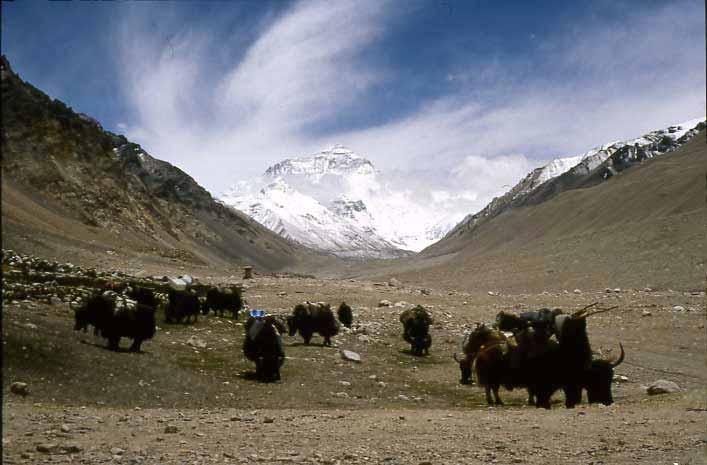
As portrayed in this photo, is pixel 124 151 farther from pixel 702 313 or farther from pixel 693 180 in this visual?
pixel 702 313

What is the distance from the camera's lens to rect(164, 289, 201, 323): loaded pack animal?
15531mm

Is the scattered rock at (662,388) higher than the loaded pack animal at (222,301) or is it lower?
lower

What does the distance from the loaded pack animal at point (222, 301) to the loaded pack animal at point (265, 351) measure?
24.1ft

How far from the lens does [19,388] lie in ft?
19.8

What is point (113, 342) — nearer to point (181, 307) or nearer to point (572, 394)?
point (181, 307)

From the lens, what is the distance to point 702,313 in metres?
21.4

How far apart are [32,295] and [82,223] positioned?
3727 cm

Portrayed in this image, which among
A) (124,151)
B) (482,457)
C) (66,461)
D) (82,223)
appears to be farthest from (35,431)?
(124,151)

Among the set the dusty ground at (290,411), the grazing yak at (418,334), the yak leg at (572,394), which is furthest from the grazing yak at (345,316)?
the yak leg at (572,394)

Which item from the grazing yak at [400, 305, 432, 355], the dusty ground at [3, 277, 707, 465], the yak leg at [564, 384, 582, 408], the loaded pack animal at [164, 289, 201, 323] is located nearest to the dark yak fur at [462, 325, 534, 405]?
the dusty ground at [3, 277, 707, 465]

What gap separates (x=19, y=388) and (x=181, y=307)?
977 cm

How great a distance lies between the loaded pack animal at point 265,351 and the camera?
10391mm

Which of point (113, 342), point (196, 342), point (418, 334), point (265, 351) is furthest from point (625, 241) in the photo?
point (113, 342)

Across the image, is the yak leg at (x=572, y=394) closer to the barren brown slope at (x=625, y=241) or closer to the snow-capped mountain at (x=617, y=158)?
the barren brown slope at (x=625, y=241)
